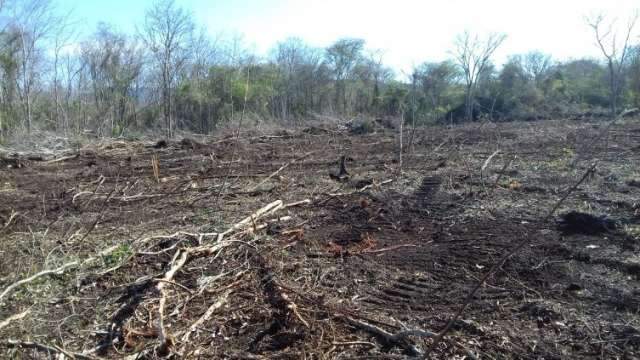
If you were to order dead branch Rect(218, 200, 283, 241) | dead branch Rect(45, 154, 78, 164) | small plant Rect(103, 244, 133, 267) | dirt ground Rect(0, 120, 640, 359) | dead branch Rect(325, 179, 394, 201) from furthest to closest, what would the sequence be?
dead branch Rect(45, 154, 78, 164) < dead branch Rect(325, 179, 394, 201) < dead branch Rect(218, 200, 283, 241) < small plant Rect(103, 244, 133, 267) < dirt ground Rect(0, 120, 640, 359)

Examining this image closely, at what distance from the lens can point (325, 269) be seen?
4.81 m

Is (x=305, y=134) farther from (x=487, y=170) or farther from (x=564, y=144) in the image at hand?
(x=487, y=170)

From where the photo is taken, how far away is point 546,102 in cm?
3384

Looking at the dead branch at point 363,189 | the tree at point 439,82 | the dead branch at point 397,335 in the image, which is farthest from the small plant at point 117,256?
the tree at point 439,82

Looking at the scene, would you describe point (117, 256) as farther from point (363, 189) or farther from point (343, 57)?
point (343, 57)

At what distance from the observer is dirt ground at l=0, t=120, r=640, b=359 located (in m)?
3.46

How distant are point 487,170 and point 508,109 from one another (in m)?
25.5

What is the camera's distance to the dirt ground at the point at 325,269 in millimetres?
3461

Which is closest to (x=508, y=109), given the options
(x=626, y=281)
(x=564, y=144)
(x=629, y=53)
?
(x=629, y=53)

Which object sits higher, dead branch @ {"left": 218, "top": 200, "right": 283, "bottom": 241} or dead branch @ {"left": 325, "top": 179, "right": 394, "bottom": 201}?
dead branch @ {"left": 325, "top": 179, "right": 394, "bottom": 201}

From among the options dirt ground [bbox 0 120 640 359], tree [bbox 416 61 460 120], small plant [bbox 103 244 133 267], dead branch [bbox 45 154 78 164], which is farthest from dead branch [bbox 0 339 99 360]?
tree [bbox 416 61 460 120]

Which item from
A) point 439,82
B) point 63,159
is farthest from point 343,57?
point 63,159

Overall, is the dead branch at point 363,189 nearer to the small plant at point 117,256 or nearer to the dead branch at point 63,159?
the small plant at point 117,256

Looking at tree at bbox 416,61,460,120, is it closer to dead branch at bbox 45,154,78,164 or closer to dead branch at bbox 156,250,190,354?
dead branch at bbox 45,154,78,164
